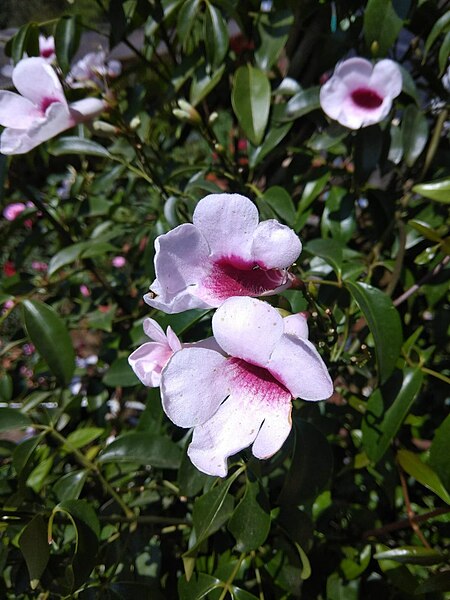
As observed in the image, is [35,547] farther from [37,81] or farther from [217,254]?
[37,81]

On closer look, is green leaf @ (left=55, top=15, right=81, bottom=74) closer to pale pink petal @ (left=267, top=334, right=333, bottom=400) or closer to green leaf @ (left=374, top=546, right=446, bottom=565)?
pale pink petal @ (left=267, top=334, right=333, bottom=400)

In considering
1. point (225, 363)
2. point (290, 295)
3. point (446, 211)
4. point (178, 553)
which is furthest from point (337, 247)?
point (178, 553)

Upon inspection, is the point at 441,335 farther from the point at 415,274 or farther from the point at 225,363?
the point at 225,363

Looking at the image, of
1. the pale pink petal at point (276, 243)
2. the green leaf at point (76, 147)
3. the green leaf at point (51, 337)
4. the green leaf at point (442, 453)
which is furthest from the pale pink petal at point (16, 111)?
the green leaf at point (442, 453)

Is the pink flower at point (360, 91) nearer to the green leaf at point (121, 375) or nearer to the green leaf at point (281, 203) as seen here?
the green leaf at point (281, 203)

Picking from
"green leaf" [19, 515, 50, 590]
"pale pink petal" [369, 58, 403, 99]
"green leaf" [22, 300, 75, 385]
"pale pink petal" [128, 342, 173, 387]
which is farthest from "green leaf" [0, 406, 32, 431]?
"pale pink petal" [369, 58, 403, 99]

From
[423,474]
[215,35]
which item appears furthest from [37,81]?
[423,474]
